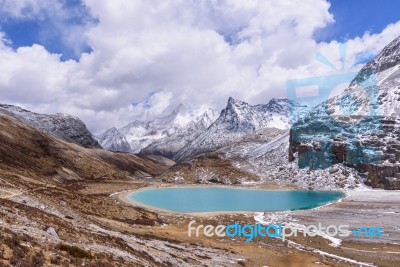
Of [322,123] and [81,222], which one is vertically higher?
[322,123]

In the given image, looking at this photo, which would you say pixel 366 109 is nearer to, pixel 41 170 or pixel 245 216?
pixel 245 216

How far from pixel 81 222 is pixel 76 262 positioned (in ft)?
74.8

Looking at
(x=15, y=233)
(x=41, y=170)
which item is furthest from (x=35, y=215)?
(x=41, y=170)

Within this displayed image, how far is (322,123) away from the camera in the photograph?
188 meters

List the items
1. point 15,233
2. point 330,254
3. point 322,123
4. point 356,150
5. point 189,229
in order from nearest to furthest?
point 15,233
point 330,254
point 189,229
point 356,150
point 322,123

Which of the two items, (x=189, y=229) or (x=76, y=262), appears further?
(x=189, y=229)

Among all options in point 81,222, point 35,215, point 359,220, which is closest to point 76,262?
point 35,215

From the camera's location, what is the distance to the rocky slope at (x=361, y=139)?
153 m

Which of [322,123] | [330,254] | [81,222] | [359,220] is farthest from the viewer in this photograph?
[322,123]

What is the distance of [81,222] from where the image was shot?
152 ft

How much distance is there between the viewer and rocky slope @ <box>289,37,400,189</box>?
153 metres

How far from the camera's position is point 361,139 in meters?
169

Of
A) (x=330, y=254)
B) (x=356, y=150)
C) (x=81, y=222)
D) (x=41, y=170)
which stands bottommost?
(x=330, y=254)

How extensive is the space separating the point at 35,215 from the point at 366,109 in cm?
18642
